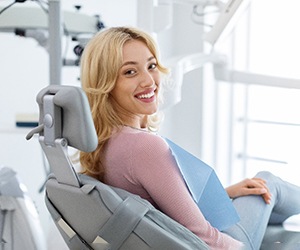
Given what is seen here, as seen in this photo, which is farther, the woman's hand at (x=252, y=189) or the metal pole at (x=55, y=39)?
the metal pole at (x=55, y=39)

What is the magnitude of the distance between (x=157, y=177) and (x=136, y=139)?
0.09 metres

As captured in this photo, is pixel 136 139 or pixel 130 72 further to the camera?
pixel 130 72

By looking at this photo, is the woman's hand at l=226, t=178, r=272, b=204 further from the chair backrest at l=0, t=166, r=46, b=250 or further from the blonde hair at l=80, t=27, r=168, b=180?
the chair backrest at l=0, t=166, r=46, b=250

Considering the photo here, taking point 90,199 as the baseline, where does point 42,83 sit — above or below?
above

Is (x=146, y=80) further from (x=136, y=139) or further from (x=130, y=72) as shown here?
(x=136, y=139)

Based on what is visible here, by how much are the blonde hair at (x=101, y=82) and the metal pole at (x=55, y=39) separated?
64 centimetres

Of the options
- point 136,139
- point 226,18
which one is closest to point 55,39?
point 226,18

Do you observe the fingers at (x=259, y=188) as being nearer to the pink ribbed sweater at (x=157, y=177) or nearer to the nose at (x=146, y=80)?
the pink ribbed sweater at (x=157, y=177)

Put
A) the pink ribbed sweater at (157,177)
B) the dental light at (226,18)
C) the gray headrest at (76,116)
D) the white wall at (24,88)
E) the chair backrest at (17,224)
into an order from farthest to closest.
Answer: the white wall at (24,88) < the dental light at (226,18) < the chair backrest at (17,224) < the pink ribbed sweater at (157,177) < the gray headrest at (76,116)

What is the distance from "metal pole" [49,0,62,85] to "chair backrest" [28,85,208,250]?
0.87 m

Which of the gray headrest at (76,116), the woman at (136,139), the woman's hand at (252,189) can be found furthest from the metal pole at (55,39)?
the gray headrest at (76,116)

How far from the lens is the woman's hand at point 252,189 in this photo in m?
1.59

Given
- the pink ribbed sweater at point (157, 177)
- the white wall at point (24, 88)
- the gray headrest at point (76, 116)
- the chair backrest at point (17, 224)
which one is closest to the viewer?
the gray headrest at point (76, 116)

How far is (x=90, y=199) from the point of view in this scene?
1.20m
